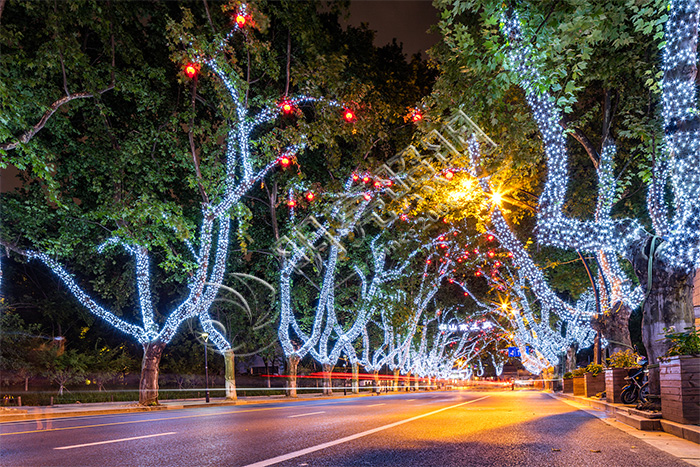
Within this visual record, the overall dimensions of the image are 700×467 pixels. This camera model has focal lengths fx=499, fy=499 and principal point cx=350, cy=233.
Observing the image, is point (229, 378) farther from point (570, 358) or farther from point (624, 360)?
point (570, 358)

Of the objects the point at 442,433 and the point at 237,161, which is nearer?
the point at 442,433

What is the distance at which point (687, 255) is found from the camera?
1007 centimetres

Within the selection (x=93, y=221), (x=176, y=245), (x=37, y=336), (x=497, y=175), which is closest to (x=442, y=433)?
(x=497, y=175)

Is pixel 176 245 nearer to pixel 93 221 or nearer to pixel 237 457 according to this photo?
pixel 93 221

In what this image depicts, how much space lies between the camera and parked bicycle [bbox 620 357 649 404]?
12250 millimetres

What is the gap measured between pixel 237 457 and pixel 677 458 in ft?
16.4

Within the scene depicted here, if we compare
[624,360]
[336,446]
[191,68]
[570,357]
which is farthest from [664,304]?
[570,357]

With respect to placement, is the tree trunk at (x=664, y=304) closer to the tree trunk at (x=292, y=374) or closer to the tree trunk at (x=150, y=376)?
the tree trunk at (x=150, y=376)

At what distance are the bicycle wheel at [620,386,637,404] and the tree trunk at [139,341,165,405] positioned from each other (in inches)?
661

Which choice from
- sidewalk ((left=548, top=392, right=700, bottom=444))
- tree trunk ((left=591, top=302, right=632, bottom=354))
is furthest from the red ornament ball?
tree trunk ((left=591, top=302, right=632, bottom=354))

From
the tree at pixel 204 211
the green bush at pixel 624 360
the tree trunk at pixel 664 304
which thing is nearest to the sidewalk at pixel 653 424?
the tree trunk at pixel 664 304

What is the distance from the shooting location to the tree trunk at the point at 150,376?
20.2 m

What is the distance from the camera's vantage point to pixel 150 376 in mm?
20500

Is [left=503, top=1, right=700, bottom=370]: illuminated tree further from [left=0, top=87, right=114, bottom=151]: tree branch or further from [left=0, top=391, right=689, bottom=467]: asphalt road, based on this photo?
[left=0, top=87, right=114, bottom=151]: tree branch
